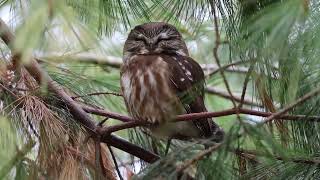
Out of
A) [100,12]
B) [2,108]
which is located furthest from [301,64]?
[2,108]

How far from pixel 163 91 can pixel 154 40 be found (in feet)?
1.65

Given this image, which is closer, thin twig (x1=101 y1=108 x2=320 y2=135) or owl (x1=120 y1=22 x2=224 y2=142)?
thin twig (x1=101 y1=108 x2=320 y2=135)

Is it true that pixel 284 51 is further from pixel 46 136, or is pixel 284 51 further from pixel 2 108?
pixel 2 108

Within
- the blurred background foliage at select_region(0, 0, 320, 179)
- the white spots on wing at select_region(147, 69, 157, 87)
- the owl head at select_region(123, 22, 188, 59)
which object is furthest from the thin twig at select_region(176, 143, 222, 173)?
the owl head at select_region(123, 22, 188, 59)

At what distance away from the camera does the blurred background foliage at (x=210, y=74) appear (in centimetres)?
160

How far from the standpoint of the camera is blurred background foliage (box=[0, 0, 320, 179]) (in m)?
1.60

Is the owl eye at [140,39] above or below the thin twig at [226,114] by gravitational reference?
above

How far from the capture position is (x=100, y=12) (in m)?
2.40

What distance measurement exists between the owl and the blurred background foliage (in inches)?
4.0

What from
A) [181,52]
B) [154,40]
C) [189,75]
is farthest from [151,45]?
[189,75]

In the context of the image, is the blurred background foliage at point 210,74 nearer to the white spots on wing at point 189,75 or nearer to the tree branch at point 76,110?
the tree branch at point 76,110

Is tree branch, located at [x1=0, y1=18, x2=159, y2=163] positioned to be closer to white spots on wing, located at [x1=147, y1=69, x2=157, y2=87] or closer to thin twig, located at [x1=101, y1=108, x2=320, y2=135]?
thin twig, located at [x1=101, y1=108, x2=320, y2=135]

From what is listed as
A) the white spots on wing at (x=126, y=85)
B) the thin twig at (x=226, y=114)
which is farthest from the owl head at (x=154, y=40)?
the thin twig at (x=226, y=114)

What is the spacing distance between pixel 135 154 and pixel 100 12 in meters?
0.56
